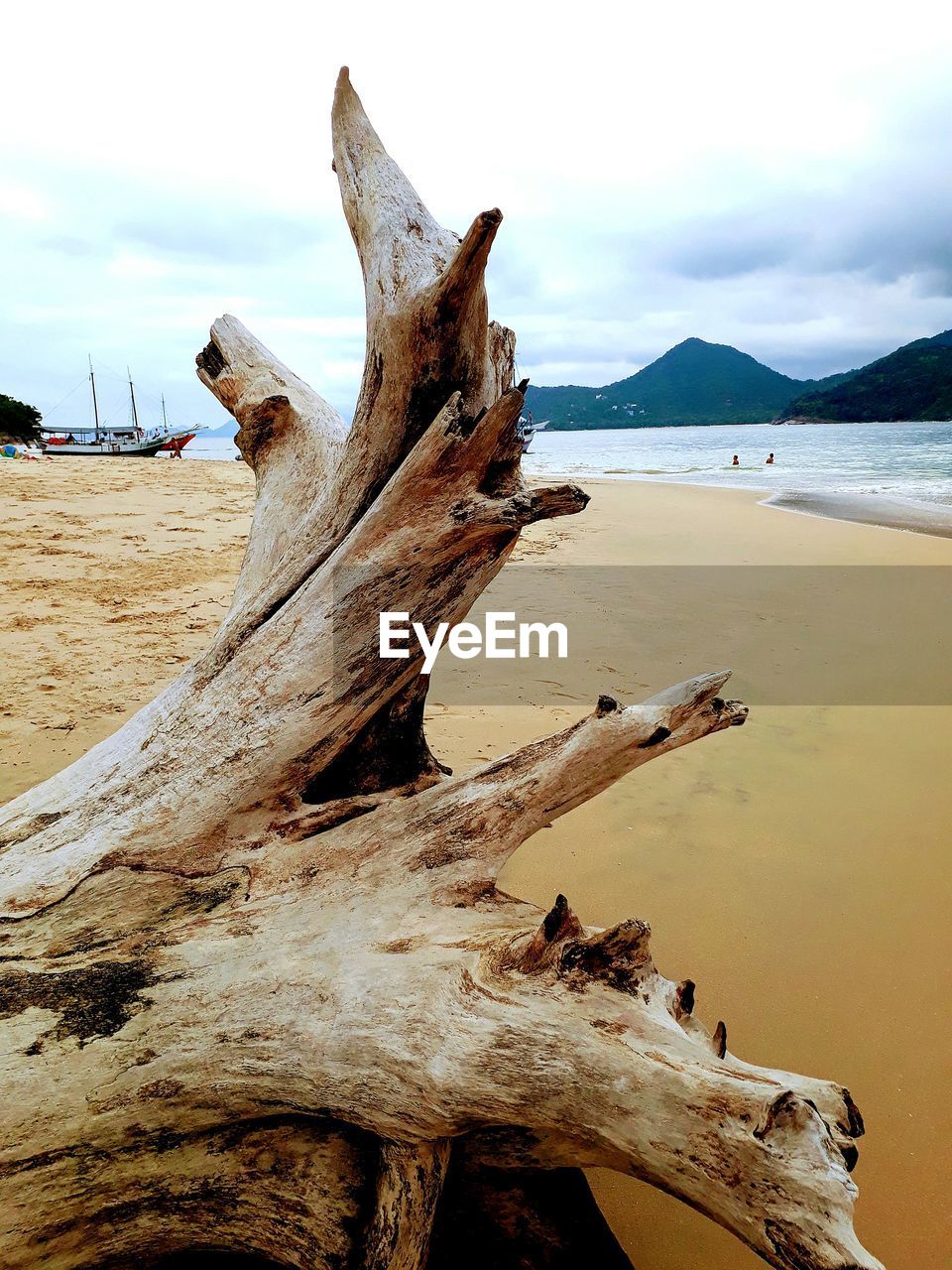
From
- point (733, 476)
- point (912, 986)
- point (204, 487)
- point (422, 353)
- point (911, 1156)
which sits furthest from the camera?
point (733, 476)

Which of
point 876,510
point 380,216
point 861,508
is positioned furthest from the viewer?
point 861,508

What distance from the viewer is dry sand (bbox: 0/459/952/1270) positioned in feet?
6.25

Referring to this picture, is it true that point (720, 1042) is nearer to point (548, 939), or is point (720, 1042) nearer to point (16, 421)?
point (548, 939)

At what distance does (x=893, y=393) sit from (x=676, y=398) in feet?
267

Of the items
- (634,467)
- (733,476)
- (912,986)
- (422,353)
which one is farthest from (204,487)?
(634,467)

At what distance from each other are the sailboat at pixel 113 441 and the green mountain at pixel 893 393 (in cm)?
8263

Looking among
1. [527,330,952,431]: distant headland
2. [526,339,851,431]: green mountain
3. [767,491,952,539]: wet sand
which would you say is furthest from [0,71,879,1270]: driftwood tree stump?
[526,339,851,431]: green mountain

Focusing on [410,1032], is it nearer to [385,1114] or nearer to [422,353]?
[385,1114]

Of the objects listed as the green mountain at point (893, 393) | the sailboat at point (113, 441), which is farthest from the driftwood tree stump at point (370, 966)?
the green mountain at point (893, 393)

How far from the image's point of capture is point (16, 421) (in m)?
38.8

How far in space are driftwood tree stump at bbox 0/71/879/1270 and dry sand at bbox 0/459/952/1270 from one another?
67 centimetres

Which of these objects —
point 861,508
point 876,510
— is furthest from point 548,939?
point 861,508

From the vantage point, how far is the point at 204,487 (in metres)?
13.9

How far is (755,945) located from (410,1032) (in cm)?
160
